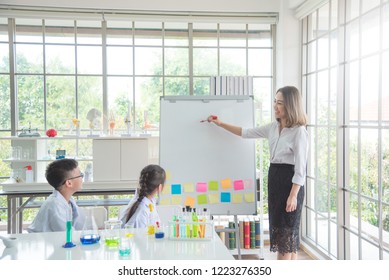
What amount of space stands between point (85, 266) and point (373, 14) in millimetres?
2689

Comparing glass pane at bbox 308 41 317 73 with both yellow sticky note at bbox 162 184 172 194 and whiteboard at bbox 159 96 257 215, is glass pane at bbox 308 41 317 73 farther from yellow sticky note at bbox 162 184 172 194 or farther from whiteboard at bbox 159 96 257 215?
yellow sticky note at bbox 162 184 172 194

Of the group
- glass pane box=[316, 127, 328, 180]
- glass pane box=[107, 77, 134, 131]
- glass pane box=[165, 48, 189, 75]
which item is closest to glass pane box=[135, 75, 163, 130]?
glass pane box=[107, 77, 134, 131]

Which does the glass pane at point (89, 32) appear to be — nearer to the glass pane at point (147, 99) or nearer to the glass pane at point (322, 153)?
the glass pane at point (147, 99)

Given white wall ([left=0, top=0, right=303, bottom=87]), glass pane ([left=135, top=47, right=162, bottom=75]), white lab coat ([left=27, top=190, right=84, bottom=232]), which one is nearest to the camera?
white lab coat ([left=27, top=190, right=84, bottom=232])

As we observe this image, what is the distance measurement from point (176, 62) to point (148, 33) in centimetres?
44

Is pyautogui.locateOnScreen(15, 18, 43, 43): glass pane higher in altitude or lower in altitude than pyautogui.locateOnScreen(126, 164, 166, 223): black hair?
higher

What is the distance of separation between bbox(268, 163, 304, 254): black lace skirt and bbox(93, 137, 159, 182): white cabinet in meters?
1.82

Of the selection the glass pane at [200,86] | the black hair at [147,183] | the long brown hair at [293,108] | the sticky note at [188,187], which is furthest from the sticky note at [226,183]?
the glass pane at [200,86]

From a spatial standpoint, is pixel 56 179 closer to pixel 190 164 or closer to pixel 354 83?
pixel 190 164

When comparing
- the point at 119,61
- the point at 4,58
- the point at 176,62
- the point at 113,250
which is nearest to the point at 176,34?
the point at 176,62

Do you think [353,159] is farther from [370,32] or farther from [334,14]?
[334,14]

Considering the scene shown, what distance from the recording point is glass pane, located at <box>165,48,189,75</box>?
15.7ft

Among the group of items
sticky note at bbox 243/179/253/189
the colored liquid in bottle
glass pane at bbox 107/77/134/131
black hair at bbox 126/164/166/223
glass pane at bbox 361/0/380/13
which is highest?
glass pane at bbox 361/0/380/13

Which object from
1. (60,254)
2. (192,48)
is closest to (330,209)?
(192,48)
